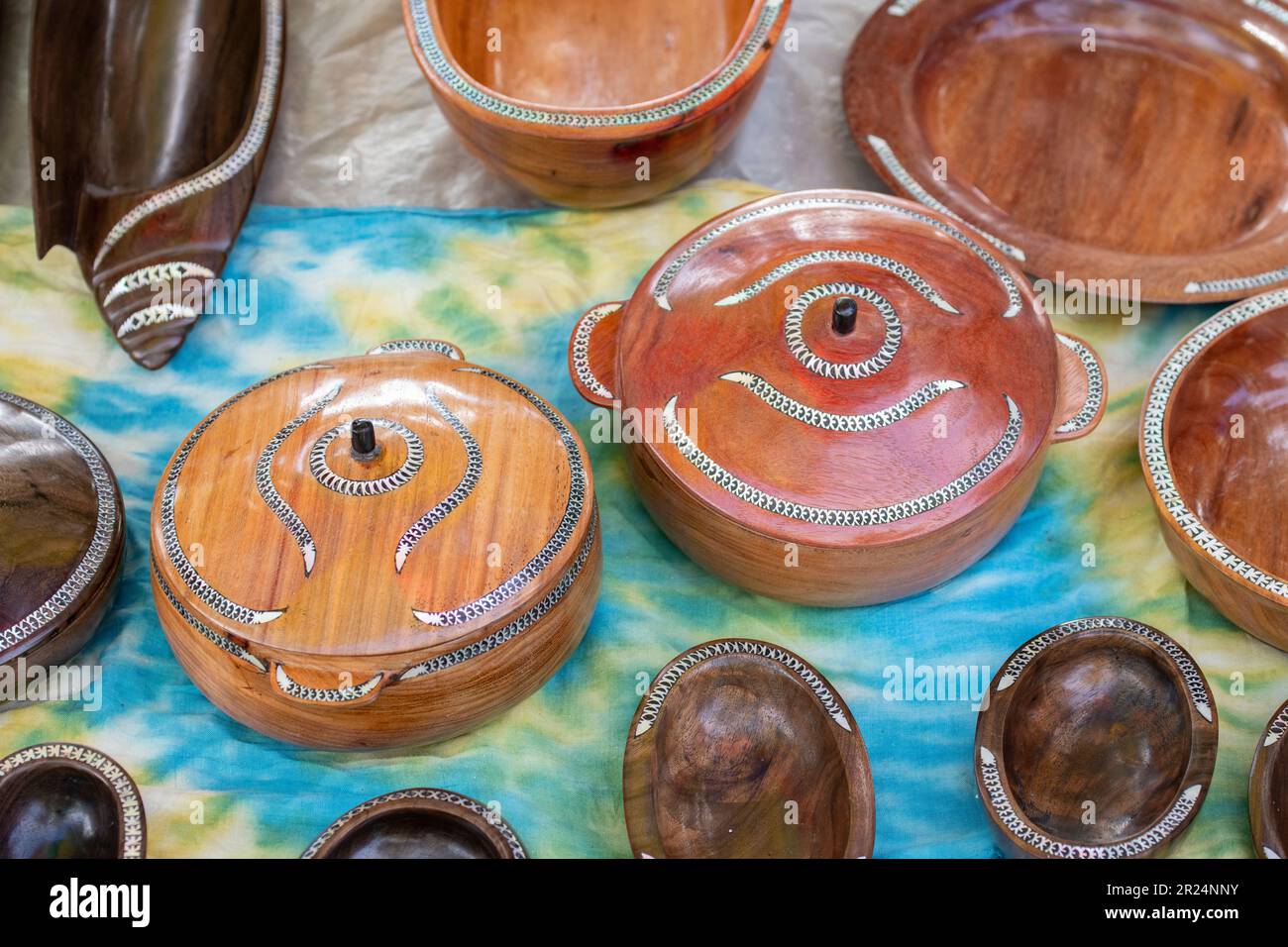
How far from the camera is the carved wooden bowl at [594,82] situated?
A: 72.5 inches

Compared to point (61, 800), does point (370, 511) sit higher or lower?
higher

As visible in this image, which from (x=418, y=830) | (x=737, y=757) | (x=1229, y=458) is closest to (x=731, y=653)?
(x=737, y=757)

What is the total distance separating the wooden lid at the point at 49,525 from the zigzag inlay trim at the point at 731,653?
626mm

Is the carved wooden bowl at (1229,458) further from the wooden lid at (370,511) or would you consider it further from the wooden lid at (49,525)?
the wooden lid at (49,525)

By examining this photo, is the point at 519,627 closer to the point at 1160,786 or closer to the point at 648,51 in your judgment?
the point at 1160,786

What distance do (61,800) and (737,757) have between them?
0.70m

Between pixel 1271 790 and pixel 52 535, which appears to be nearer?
pixel 1271 790

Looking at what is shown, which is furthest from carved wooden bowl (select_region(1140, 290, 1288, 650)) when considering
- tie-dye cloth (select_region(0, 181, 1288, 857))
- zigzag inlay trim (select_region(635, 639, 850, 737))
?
zigzag inlay trim (select_region(635, 639, 850, 737))

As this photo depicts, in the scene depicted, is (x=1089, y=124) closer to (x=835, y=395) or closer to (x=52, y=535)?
(x=835, y=395)

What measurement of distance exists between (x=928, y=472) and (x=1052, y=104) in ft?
2.78

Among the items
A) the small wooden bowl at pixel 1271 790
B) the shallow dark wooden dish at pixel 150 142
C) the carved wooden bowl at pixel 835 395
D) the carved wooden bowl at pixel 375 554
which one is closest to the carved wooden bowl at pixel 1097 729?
the small wooden bowl at pixel 1271 790

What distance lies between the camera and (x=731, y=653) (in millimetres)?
1524

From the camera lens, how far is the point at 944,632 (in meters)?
1.69

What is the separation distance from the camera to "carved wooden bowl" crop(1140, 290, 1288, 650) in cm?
159
